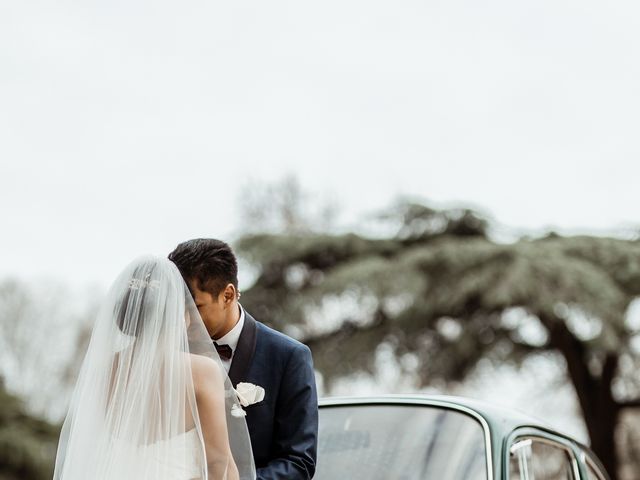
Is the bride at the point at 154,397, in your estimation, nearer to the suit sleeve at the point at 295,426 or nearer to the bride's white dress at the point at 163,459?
the bride's white dress at the point at 163,459

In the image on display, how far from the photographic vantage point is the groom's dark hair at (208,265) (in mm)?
2924

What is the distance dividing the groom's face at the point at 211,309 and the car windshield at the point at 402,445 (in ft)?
4.07

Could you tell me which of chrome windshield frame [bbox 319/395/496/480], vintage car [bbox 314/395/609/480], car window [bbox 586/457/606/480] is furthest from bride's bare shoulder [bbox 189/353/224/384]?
car window [bbox 586/457/606/480]

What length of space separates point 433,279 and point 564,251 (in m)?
2.29

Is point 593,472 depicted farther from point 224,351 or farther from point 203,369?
point 203,369

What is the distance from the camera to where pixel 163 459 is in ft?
8.96

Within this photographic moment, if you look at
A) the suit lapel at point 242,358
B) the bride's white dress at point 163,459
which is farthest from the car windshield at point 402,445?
the bride's white dress at point 163,459

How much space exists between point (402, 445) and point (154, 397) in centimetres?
162

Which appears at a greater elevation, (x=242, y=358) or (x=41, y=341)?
(x=242, y=358)

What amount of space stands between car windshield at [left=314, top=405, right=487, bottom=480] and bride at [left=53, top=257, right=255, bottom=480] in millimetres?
1247

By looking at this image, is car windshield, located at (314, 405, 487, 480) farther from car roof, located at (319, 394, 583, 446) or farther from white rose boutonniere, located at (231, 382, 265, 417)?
white rose boutonniere, located at (231, 382, 265, 417)

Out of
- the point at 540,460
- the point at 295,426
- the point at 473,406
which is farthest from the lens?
the point at 540,460

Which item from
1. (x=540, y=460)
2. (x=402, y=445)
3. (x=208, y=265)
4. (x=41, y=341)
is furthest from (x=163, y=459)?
(x=41, y=341)

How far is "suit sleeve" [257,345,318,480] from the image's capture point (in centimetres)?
298
